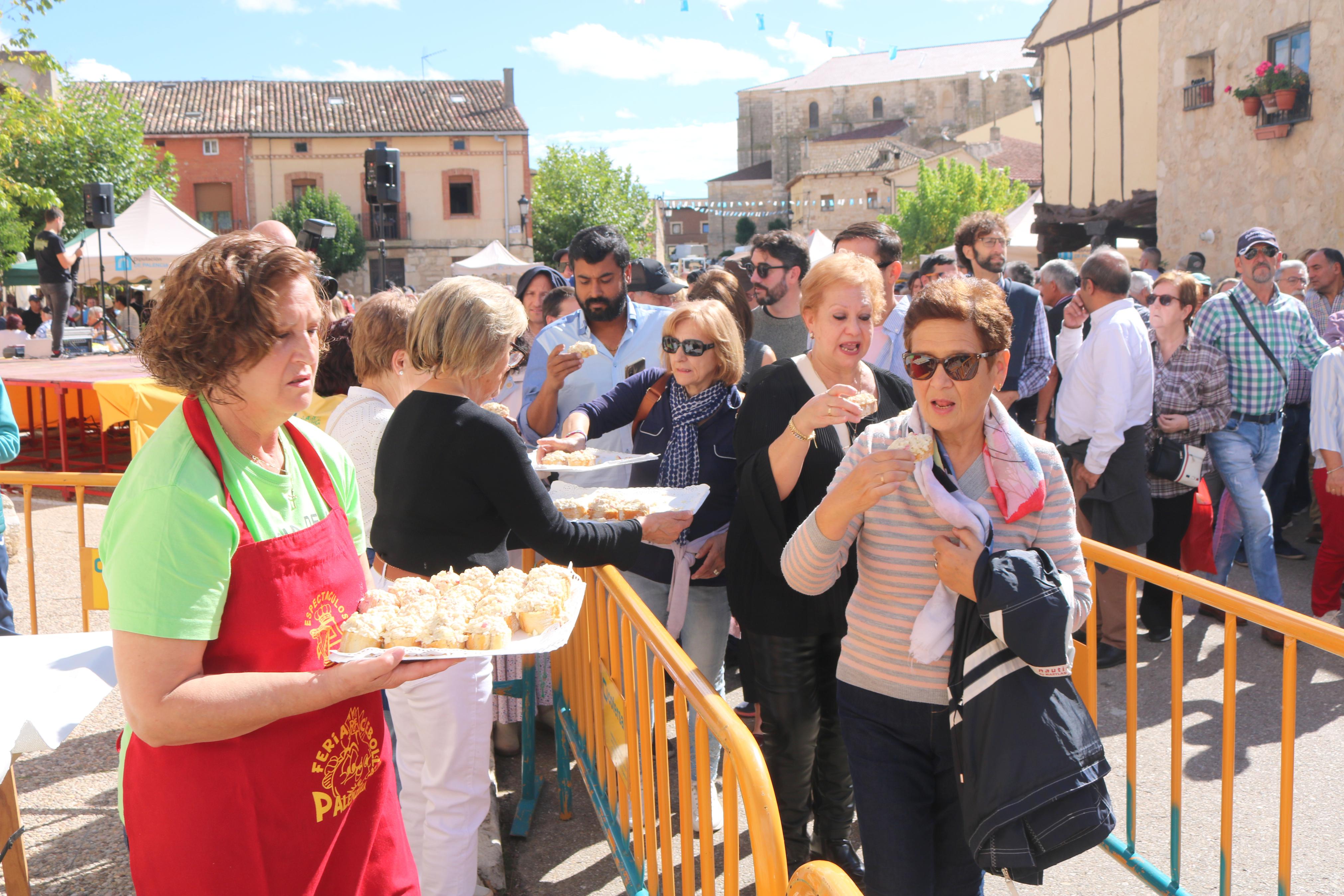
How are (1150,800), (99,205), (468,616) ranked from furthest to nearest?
1. (99,205)
2. (1150,800)
3. (468,616)

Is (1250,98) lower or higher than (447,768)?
higher

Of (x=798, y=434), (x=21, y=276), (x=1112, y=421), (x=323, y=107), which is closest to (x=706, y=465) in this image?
(x=798, y=434)

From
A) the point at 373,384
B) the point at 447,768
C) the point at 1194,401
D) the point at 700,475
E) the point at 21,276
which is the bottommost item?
the point at 447,768

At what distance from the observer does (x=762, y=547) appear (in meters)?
3.04

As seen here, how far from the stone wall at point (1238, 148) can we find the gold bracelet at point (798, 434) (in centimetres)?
1258

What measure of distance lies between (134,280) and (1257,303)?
27.8 m

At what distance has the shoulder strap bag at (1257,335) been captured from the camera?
592 centimetres

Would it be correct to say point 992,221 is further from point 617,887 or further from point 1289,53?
point 1289,53

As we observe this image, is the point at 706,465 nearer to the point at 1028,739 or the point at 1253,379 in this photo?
the point at 1028,739

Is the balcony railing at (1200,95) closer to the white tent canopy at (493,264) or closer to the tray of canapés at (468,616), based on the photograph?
the white tent canopy at (493,264)

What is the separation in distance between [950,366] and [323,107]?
49.7m

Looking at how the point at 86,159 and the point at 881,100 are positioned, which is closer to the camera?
the point at 86,159

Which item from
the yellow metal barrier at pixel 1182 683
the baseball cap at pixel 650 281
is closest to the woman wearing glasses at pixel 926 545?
the yellow metal barrier at pixel 1182 683

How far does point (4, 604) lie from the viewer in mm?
4375
